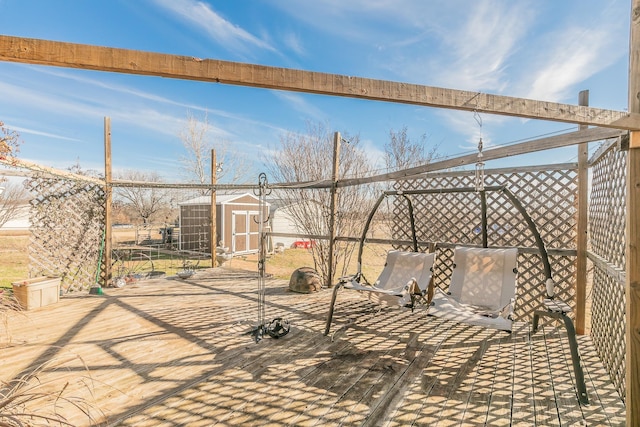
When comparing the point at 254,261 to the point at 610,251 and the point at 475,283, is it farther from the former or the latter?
the point at 610,251

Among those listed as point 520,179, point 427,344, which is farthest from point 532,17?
point 427,344

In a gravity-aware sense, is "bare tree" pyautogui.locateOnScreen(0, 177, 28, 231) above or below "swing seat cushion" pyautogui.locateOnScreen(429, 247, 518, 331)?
above

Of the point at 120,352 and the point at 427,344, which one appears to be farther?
the point at 427,344

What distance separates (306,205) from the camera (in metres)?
7.71

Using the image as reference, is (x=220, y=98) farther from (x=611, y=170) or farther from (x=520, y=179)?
(x=611, y=170)

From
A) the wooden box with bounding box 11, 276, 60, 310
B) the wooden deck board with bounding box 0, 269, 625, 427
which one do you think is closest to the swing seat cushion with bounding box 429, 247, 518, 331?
the wooden deck board with bounding box 0, 269, 625, 427

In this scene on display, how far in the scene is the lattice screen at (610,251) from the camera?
2.41 meters

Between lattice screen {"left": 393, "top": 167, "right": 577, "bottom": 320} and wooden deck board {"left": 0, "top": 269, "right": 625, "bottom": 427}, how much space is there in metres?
0.66

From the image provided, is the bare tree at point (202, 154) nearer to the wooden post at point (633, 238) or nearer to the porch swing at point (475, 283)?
the porch swing at point (475, 283)

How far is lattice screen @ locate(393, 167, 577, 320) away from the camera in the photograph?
3.92m

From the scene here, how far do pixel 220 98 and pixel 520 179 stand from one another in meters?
11.9

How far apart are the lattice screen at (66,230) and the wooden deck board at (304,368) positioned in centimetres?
133

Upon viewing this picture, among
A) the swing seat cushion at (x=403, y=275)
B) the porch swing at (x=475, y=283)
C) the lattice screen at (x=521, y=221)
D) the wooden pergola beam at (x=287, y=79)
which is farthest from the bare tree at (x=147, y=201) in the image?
the wooden pergola beam at (x=287, y=79)

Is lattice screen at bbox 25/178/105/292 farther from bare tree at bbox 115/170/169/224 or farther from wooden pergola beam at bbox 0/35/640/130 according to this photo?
bare tree at bbox 115/170/169/224
